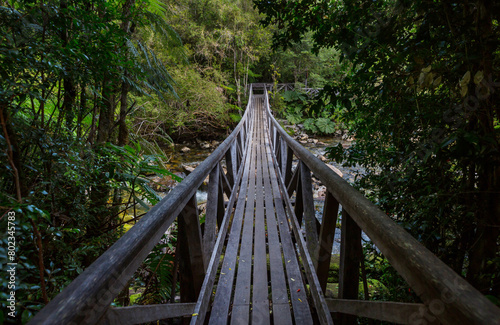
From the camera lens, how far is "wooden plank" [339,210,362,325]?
4.13 feet

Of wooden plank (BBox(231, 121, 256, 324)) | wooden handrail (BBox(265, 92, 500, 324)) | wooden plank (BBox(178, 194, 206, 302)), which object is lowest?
wooden plank (BBox(231, 121, 256, 324))

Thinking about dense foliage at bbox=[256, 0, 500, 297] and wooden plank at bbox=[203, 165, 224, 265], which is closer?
dense foliage at bbox=[256, 0, 500, 297]

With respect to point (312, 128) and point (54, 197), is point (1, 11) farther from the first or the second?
point (312, 128)

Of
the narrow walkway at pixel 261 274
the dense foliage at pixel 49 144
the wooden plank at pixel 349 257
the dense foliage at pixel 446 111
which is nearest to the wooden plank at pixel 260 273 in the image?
the narrow walkway at pixel 261 274

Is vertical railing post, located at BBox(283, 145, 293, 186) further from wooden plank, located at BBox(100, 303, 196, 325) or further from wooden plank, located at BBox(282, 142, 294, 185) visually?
wooden plank, located at BBox(100, 303, 196, 325)

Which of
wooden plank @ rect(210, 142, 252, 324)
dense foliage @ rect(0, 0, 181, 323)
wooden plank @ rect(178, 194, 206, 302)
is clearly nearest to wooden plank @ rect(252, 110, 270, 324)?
wooden plank @ rect(210, 142, 252, 324)

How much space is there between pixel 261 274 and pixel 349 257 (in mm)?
969

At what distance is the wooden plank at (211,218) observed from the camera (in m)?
1.91

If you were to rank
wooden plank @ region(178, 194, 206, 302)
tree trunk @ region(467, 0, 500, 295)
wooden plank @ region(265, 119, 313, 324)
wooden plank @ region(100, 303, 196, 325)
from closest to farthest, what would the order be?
1. wooden plank @ region(100, 303, 196, 325)
2. tree trunk @ region(467, 0, 500, 295)
3. wooden plank @ region(178, 194, 206, 302)
4. wooden plank @ region(265, 119, 313, 324)

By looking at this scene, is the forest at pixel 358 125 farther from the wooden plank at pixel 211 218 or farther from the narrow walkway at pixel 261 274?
the narrow walkway at pixel 261 274

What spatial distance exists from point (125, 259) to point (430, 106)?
160 centimetres

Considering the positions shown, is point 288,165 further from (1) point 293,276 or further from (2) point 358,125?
(1) point 293,276

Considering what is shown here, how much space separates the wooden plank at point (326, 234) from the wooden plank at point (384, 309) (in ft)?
0.95

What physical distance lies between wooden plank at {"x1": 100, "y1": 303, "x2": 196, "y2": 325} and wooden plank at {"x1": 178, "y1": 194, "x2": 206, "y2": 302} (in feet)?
0.61
